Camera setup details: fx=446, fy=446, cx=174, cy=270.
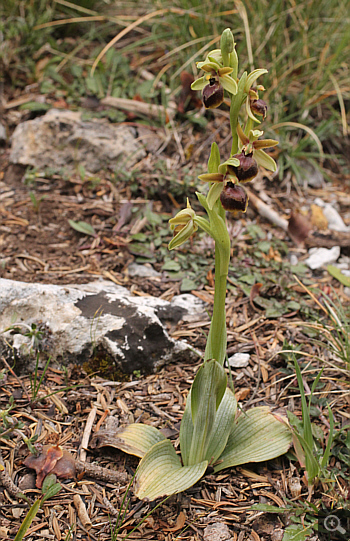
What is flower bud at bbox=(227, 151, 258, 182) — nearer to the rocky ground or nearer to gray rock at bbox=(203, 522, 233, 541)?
the rocky ground

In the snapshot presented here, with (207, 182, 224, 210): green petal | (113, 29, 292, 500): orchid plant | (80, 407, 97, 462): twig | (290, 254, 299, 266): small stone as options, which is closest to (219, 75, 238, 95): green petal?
(113, 29, 292, 500): orchid plant

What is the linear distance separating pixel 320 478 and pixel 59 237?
6.44 ft

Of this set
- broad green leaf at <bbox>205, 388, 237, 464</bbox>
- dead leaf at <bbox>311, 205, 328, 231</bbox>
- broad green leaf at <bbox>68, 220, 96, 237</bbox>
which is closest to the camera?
broad green leaf at <bbox>205, 388, 237, 464</bbox>

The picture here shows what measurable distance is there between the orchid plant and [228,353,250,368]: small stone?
11.1 inches

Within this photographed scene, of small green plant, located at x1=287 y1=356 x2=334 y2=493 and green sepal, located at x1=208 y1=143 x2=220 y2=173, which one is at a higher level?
green sepal, located at x1=208 y1=143 x2=220 y2=173

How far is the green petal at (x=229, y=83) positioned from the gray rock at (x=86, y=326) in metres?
1.08

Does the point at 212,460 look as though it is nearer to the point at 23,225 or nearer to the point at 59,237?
the point at 59,237

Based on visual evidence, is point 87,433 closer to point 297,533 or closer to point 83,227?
point 297,533

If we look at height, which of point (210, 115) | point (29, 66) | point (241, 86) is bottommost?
point (210, 115)

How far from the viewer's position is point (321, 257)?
114 inches

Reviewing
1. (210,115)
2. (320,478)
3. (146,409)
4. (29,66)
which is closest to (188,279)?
(146,409)

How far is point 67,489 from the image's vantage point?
5.16 ft

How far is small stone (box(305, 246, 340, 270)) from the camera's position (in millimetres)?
2860

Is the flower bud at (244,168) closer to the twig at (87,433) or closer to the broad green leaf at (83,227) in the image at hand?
the twig at (87,433)
